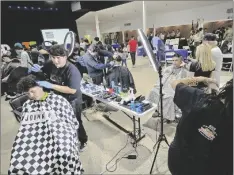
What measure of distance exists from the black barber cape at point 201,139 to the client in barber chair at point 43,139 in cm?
86

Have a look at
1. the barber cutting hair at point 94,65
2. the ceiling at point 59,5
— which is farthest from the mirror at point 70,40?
the ceiling at point 59,5

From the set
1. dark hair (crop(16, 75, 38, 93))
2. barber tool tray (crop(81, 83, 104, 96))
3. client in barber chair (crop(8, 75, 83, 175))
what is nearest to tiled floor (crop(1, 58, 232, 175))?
barber tool tray (crop(81, 83, 104, 96))

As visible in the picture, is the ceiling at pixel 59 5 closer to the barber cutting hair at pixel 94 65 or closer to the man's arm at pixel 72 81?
the barber cutting hair at pixel 94 65

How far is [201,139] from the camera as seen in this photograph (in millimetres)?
963

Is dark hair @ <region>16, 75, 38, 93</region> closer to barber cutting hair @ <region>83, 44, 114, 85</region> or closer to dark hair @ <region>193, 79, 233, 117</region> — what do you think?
dark hair @ <region>193, 79, 233, 117</region>

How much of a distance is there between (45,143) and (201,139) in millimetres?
1208

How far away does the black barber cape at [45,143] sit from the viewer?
1456 mm

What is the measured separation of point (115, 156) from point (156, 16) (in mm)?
12447

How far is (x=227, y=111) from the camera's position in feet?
2.75

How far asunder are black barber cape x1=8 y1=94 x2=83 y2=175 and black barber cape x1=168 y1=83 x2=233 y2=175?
2.82 ft

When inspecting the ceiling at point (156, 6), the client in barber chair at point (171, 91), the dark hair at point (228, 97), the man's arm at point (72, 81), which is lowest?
the client in barber chair at point (171, 91)

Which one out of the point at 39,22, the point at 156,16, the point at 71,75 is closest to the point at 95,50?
the point at 71,75

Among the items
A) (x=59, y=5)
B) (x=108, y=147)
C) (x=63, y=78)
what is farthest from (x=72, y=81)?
(x=59, y=5)

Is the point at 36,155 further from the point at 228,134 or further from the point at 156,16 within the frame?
the point at 156,16
